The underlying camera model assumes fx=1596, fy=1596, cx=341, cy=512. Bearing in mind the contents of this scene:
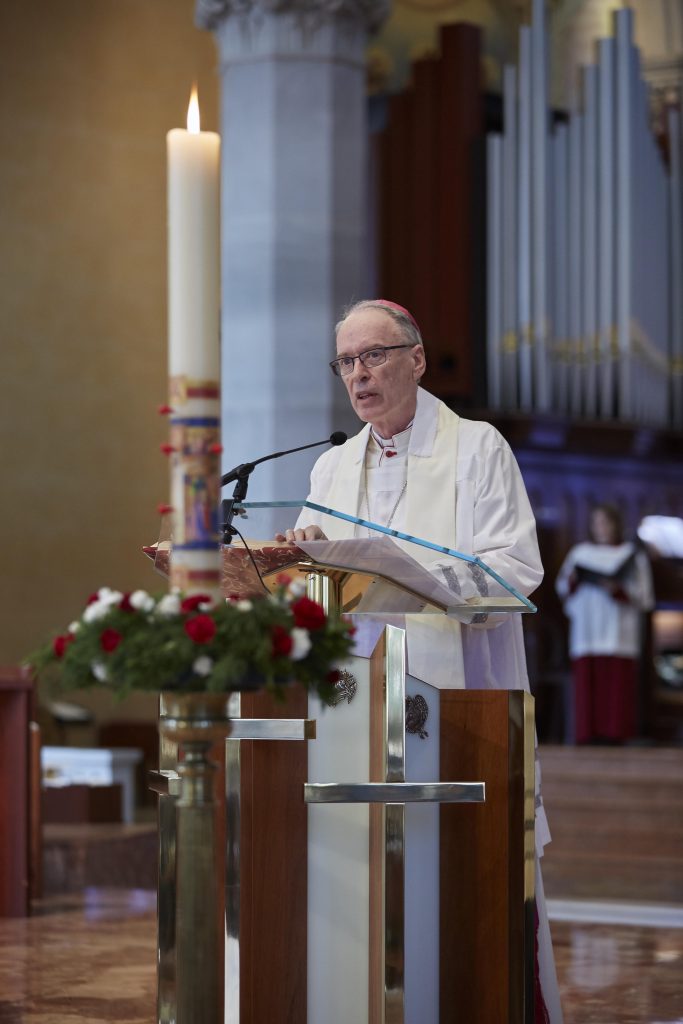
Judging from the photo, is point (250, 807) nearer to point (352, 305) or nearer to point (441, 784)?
point (441, 784)

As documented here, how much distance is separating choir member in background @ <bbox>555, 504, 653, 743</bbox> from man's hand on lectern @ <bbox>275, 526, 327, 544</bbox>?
6.66m

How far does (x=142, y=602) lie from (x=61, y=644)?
0.16 m

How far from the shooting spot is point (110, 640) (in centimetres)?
230

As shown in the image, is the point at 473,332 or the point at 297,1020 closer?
the point at 297,1020

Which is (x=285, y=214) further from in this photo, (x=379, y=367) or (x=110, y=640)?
(x=110, y=640)

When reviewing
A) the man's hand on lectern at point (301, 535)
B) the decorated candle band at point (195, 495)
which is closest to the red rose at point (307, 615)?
the decorated candle band at point (195, 495)

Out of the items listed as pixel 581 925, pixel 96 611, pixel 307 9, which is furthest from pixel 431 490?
pixel 307 9

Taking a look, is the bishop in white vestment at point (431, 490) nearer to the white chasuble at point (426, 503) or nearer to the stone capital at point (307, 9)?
the white chasuble at point (426, 503)

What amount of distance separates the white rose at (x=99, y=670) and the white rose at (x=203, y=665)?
148mm

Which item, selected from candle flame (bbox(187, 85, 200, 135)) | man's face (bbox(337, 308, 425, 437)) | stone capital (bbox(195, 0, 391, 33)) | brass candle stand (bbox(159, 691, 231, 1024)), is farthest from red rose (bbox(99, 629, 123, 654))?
stone capital (bbox(195, 0, 391, 33))

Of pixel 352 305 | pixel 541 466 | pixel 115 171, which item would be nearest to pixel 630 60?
pixel 541 466

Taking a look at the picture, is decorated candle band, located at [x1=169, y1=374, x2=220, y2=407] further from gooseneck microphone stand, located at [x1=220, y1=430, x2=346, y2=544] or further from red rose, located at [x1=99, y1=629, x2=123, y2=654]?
gooseneck microphone stand, located at [x1=220, y1=430, x2=346, y2=544]

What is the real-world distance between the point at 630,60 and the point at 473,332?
207 cm

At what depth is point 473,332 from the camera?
405 inches
